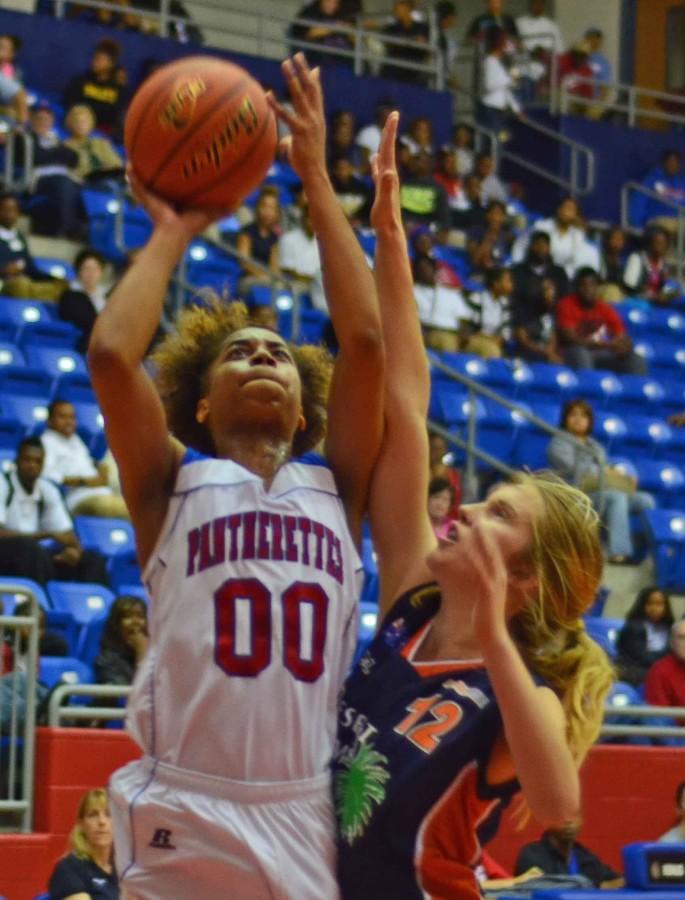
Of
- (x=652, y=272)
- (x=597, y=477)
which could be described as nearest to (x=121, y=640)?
(x=597, y=477)

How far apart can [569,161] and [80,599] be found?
31.6 feet

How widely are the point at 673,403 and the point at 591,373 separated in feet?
2.82

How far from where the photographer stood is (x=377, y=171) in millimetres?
3480

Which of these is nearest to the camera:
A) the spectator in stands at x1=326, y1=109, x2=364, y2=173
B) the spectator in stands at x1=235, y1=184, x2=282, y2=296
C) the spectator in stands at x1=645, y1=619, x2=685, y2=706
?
the spectator in stands at x1=645, y1=619, x2=685, y2=706

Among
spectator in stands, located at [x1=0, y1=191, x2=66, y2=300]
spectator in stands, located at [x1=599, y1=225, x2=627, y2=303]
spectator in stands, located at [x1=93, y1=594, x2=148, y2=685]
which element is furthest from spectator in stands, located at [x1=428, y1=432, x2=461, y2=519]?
spectator in stands, located at [x1=599, y1=225, x2=627, y2=303]

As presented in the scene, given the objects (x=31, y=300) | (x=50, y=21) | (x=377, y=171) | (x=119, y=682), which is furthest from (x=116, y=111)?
(x=377, y=171)

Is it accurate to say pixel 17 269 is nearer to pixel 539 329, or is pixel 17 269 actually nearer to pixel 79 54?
pixel 79 54

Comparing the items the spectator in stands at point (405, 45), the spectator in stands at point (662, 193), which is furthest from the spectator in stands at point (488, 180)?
the spectator in stands at point (662, 193)

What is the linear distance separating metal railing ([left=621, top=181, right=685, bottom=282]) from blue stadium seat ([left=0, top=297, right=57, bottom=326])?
7.02 metres

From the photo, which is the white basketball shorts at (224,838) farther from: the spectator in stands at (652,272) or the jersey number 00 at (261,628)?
the spectator in stands at (652,272)

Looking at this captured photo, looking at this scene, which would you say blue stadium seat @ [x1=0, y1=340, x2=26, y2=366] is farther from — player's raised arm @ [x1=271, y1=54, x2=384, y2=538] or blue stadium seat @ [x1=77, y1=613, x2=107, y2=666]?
player's raised arm @ [x1=271, y1=54, x2=384, y2=538]

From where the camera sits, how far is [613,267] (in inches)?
606

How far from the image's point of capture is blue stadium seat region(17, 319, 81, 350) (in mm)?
10688

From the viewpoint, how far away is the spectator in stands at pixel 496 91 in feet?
54.7
